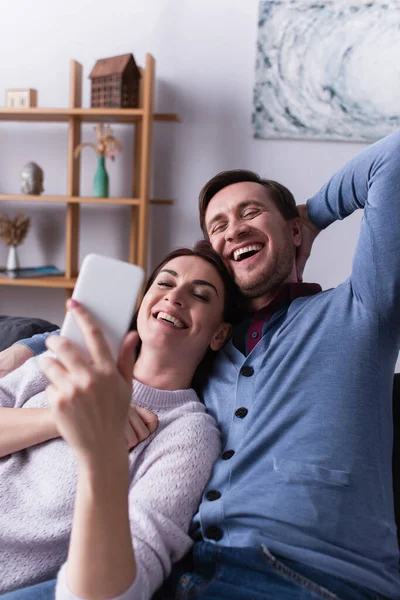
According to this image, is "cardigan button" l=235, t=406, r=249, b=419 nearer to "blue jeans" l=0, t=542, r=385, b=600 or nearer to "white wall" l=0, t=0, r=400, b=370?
"blue jeans" l=0, t=542, r=385, b=600

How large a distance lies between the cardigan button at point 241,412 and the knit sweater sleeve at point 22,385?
0.41 meters

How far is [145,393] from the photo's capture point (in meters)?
1.22

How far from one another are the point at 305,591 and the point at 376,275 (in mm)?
600

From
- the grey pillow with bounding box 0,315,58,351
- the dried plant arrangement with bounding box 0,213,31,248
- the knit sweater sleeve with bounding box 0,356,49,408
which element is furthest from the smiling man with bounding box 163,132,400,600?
the dried plant arrangement with bounding box 0,213,31,248

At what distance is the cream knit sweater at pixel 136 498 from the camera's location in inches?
37.6

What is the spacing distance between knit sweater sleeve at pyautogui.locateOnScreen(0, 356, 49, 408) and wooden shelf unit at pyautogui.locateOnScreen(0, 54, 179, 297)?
1876 mm

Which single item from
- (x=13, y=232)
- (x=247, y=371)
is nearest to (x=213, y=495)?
(x=247, y=371)

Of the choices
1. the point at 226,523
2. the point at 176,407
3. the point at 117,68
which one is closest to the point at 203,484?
the point at 226,523

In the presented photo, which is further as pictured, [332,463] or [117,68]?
[117,68]

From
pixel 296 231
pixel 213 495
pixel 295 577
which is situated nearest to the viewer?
pixel 295 577

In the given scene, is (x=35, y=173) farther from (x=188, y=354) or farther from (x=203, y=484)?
(x=203, y=484)

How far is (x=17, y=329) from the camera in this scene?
1680 millimetres

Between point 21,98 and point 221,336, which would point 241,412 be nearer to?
point 221,336

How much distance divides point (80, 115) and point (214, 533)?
8.67 ft
